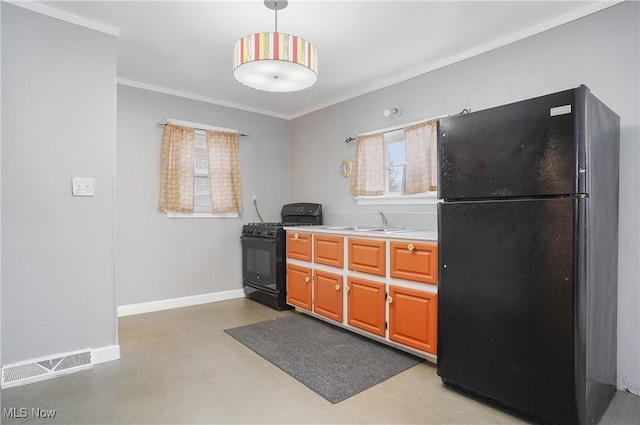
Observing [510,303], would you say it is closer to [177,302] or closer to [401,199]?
[401,199]

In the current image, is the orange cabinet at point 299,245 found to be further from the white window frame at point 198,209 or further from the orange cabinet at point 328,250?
the white window frame at point 198,209

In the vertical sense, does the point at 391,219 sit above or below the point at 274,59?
below

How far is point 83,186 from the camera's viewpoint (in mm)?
2584

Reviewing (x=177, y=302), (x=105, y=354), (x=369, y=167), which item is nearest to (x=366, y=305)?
(x=369, y=167)

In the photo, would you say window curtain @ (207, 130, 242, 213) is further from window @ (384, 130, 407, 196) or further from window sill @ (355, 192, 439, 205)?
window @ (384, 130, 407, 196)

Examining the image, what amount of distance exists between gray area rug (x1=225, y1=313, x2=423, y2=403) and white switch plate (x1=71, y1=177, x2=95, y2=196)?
1677mm

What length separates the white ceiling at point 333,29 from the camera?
2430 millimetres

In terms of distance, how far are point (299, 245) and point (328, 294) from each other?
0.67m

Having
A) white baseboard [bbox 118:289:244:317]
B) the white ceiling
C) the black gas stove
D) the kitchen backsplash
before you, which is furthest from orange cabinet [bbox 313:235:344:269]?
the white ceiling

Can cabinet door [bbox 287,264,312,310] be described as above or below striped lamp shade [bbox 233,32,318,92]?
below

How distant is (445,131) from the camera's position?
2234 millimetres

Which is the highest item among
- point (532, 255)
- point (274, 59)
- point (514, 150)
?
point (274, 59)

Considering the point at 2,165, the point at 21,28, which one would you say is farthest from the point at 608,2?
the point at 2,165

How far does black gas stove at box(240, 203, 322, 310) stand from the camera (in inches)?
159
